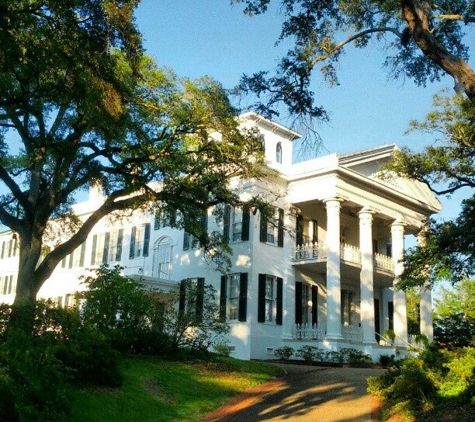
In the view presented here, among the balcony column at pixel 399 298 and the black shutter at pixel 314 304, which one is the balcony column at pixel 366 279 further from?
the black shutter at pixel 314 304

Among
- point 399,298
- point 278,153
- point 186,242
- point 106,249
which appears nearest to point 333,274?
point 399,298

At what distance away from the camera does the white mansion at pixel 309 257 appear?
2794cm

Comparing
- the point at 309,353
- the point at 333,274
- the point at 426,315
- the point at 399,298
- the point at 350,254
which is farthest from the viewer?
the point at 426,315

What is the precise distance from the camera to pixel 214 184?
68.5 feet

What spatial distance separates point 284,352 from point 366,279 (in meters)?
5.24

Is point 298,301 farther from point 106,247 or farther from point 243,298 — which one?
point 106,247

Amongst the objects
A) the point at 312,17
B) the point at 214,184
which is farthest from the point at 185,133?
the point at 312,17

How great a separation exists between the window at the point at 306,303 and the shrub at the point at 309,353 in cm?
221

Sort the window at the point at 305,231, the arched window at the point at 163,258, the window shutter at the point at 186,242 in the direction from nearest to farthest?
the window at the point at 305,231 → the window shutter at the point at 186,242 → the arched window at the point at 163,258

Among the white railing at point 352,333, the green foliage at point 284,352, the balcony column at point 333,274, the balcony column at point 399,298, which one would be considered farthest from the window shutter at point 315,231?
the green foliage at point 284,352

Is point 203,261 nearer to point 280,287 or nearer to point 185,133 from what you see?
point 280,287

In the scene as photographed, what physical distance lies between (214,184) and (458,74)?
1231cm

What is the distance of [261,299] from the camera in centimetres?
2794

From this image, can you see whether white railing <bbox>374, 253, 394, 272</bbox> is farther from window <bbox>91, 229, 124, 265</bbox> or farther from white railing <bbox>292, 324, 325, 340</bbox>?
window <bbox>91, 229, 124, 265</bbox>
